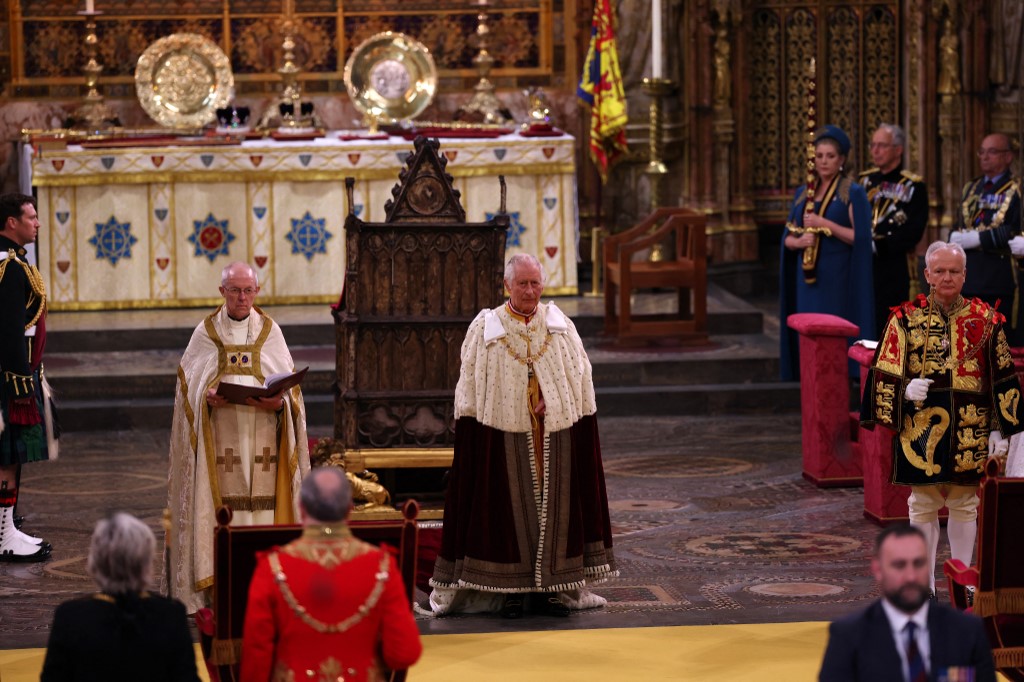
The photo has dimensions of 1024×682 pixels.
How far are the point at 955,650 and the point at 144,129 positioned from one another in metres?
12.0

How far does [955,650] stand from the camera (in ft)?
15.6

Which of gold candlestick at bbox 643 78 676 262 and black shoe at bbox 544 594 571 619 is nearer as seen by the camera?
black shoe at bbox 544 594 571 619

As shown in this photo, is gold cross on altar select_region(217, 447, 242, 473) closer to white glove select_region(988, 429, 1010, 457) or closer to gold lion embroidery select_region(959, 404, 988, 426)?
gold lion embroidery select_region(959, 404, 988, 426)

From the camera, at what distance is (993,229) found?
11.9 meters

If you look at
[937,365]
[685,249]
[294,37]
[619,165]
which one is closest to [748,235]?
[619,165]

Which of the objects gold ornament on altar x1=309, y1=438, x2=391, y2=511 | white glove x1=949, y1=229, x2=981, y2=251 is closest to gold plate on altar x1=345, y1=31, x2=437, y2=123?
white glove x1=949, y1=229, x2=981, y2=251

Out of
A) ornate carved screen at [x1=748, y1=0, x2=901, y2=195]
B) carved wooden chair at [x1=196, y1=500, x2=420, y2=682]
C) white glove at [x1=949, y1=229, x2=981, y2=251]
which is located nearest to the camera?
carved wooden chair at [x1=196, y1=500, x2=420, y2=682]

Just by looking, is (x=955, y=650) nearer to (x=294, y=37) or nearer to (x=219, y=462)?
(x=219, y=462)

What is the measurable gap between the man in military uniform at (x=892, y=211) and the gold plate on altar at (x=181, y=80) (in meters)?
6.14

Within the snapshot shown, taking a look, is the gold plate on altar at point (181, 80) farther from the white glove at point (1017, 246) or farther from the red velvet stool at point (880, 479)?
the red velvet stool at point (880, 479)

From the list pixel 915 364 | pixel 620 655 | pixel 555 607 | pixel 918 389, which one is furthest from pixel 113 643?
pixel 915 364

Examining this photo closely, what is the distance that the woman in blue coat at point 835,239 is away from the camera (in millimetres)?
11695

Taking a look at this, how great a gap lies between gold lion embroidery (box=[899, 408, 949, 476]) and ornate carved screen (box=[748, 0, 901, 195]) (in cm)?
923

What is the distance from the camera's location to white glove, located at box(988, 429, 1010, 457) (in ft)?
26.1
